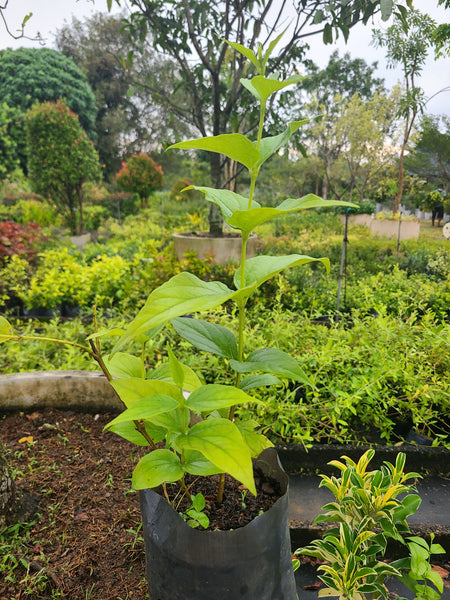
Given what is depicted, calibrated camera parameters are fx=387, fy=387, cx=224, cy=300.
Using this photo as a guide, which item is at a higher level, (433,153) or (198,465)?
(433,153)

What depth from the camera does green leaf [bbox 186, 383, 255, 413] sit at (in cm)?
57

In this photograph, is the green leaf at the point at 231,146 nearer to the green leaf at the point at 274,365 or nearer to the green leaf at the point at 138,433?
the green leaf at the point at 274,365

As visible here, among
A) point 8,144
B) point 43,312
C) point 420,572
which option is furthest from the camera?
point 8,144

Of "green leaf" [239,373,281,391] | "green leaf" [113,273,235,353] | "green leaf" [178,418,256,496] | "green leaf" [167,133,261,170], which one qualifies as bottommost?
"green leaf" [178,418,256,496]

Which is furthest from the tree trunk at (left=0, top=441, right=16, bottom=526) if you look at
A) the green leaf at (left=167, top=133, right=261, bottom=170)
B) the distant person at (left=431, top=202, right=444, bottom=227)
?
the distant person at (left=431, top=202, right=444, bottom=227)

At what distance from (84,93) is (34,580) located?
1983cm

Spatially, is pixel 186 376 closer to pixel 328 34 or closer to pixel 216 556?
pixel 216 556

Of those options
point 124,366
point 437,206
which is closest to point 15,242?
point 124,366

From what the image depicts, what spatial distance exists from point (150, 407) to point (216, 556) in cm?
31

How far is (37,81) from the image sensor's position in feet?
53.5

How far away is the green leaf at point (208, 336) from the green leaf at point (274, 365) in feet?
0.16

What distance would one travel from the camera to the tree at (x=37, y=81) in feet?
53.4

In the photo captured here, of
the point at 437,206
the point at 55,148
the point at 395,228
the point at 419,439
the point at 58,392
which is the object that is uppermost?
the point at 55,148

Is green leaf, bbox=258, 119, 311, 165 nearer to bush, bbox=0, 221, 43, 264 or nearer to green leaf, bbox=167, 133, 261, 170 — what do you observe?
green leaf, bbox=167, 133, 261, 170
